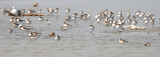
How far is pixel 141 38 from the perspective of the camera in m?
23.0

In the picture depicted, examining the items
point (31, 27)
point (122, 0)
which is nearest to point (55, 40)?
point (31, 27)

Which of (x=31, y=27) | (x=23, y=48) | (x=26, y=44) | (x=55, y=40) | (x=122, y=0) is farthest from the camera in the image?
(x=122, y=0)

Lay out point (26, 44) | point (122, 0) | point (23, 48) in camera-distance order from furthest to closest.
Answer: point (122, 0), point (26, 44), point (23, 48)

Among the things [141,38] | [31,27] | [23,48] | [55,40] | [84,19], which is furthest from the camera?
[84,19]

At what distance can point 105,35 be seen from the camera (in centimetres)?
2428

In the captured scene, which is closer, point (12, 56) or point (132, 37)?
point (12, 56)

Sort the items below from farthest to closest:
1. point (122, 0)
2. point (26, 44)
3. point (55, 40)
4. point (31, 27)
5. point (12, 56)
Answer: point (122, 0), point (31, 27), point (55, 40), point (26, 44), point (12, 56)

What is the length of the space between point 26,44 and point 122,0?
4477 cm

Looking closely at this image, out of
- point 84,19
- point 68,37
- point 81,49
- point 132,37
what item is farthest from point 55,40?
point 84,19

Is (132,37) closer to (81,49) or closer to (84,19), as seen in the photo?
(81,49)

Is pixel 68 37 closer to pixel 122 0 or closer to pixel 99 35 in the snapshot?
pixel 99 35

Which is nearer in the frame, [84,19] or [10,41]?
[10,41]

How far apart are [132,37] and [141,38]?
621 millimetres

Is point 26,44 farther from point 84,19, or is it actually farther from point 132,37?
point 84,19
